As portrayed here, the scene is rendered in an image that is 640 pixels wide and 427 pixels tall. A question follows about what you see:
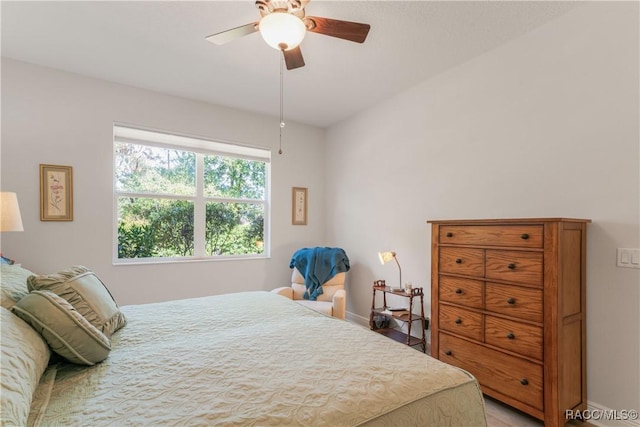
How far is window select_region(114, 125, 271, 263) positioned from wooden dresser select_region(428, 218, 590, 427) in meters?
2.59

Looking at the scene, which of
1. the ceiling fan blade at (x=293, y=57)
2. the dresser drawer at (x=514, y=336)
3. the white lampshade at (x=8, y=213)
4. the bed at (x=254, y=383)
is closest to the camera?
the bed at (x=254, y=383)

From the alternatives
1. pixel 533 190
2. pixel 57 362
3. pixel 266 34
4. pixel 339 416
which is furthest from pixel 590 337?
pixel 57 362

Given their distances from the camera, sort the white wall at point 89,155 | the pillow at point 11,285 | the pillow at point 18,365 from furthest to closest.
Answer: the white wall at point 89,155, the pillow at point 11,285, the pillow at point 18,365

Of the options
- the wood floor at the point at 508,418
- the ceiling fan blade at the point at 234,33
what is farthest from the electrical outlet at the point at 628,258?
→ the ceiling fan blade at the point at 234,33

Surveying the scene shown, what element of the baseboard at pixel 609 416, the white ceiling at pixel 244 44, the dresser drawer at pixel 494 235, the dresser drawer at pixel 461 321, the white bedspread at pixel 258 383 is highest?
the white ceiling at pixel 244 44

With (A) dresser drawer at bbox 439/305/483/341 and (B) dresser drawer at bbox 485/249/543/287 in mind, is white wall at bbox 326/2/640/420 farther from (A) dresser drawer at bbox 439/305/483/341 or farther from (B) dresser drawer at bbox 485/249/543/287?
(A) dresser drawer at bbox 439/305/483/341

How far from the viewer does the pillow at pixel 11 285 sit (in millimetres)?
1303

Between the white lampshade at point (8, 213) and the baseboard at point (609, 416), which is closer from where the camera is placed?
the baseboard at point (609, 416)

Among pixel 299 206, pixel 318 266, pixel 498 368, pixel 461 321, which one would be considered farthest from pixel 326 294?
pixel 498 368

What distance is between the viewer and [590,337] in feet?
6.57

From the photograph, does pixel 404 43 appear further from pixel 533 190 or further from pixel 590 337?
pixel 590 337

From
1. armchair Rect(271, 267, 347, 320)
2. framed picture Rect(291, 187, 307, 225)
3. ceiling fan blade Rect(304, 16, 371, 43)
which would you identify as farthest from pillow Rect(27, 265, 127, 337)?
framed picture Rect(291, 187, 307, 225)

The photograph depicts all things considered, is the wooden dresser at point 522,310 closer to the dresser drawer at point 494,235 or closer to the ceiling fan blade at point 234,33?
the dresser drawer at point 494,235

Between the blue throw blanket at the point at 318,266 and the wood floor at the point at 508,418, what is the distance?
188 centimetres
